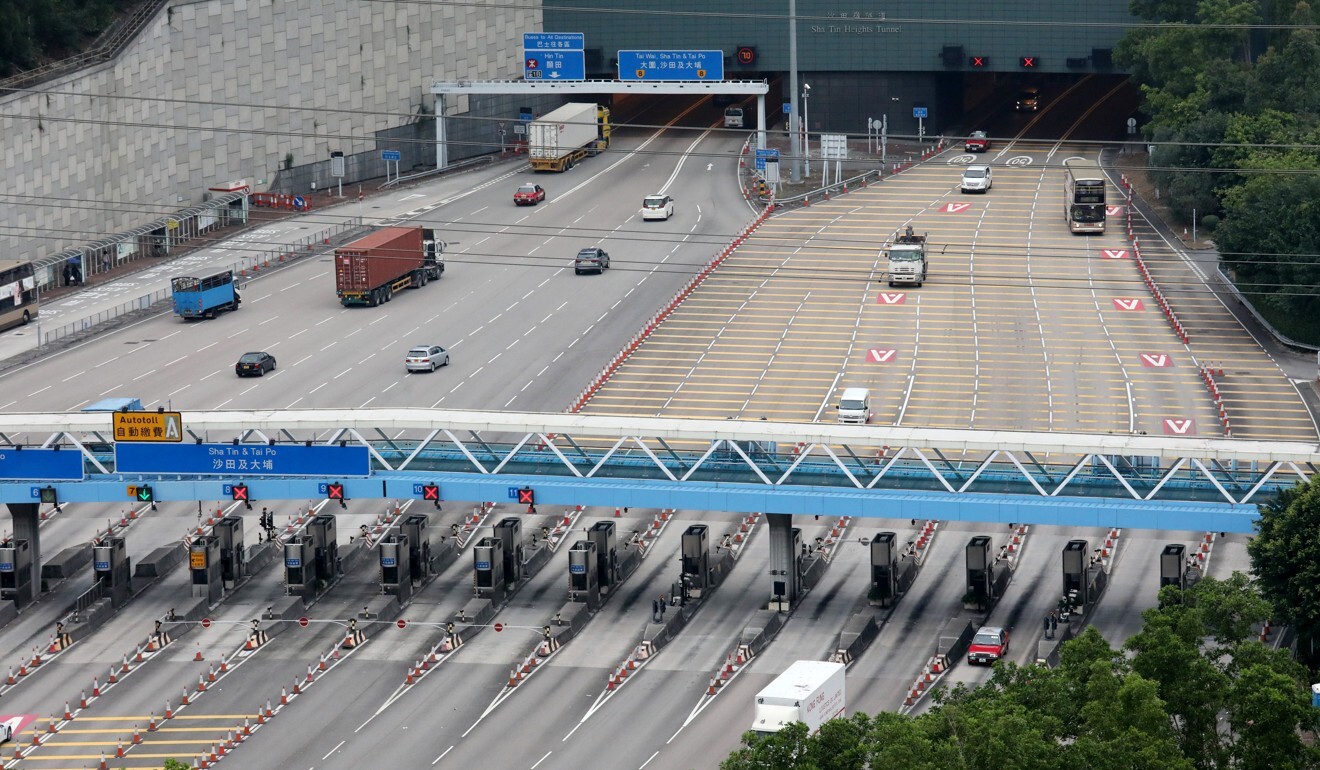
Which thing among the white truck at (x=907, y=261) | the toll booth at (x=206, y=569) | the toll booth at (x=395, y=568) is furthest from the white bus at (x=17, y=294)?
the white truck at (x=907, y=261)

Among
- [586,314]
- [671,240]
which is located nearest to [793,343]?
[586,314]

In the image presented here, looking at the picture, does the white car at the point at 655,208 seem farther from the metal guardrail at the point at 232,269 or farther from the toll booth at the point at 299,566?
the toll booth at the point at 299,566

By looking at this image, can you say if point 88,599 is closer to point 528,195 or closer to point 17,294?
point 17,294

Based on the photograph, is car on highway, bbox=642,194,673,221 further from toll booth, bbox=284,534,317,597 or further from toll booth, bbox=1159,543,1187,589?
toll booth, bbox=1159,543,1187,589

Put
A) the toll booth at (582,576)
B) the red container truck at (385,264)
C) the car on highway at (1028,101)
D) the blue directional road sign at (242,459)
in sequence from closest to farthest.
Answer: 1. the blue directional road sign at (242,459)
2. the toll booth at (582,576)
3. the red container truck at (385,264)
4. the car on highway at (1028,101)

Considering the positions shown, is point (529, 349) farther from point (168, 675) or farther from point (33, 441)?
point (168, 675)

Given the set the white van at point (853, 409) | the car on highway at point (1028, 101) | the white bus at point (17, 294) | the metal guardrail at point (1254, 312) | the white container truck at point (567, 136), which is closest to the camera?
the white van at point (853, 409)

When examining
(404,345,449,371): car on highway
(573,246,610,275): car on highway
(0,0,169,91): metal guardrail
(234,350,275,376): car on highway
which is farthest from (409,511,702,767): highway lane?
(0,0,169,91): metal guardrail
